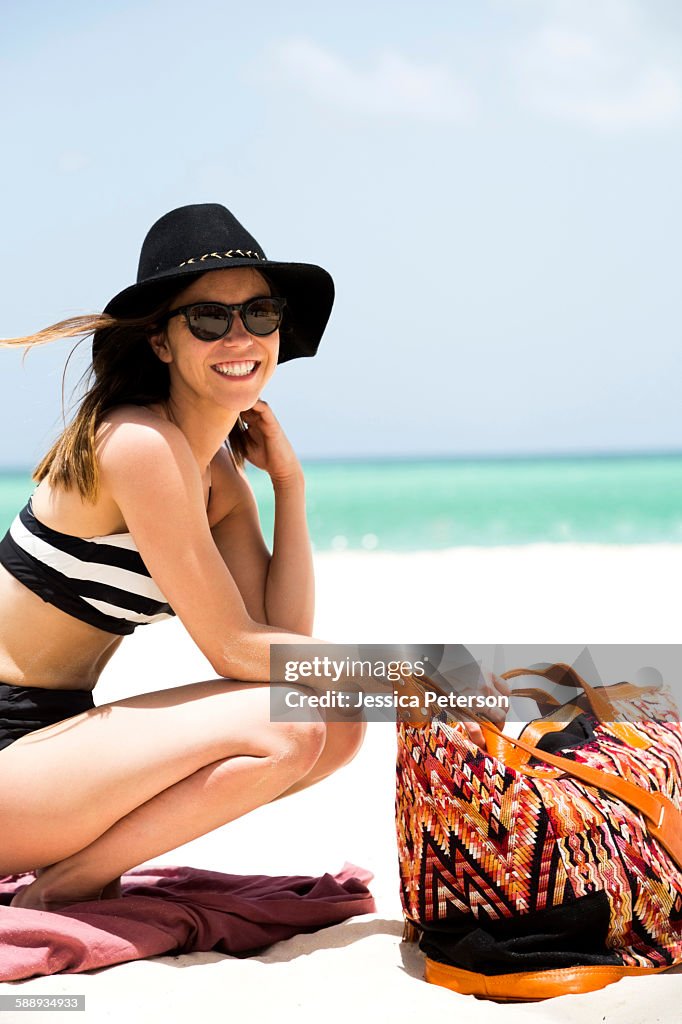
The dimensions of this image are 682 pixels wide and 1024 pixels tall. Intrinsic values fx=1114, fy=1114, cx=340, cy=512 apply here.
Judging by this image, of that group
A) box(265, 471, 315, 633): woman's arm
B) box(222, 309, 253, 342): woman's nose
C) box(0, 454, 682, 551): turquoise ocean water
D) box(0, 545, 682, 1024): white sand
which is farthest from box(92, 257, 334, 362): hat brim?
box(0, 454, 682, 551): turquoise ocean water

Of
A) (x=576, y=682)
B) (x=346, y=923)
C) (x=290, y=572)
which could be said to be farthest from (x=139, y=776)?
(x=576, y=682)

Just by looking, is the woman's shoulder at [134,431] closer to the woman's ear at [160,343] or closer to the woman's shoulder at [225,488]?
the woman's ear at [160,343]

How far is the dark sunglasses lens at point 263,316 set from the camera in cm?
293

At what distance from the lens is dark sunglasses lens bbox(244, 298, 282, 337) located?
293cm

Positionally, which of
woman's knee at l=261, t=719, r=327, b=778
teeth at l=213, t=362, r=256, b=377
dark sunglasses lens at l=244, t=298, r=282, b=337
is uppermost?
dark sunglasses lens at l=244, t=298, r=282, b=337

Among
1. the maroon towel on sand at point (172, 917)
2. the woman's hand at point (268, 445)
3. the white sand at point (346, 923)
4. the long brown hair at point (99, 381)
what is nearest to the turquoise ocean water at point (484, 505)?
the white sand at point (346, 923)

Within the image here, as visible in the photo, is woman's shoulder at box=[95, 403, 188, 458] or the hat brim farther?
the hat brim

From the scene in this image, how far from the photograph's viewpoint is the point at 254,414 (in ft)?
11.1

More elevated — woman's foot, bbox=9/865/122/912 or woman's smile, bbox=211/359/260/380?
woman's smile, bbox=211/359/260/380

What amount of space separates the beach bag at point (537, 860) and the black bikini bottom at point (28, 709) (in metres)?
0.88

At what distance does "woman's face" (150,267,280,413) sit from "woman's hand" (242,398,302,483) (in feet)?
1.13

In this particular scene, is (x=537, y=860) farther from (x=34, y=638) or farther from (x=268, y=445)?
(x=268, y=445)

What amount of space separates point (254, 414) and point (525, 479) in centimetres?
2845

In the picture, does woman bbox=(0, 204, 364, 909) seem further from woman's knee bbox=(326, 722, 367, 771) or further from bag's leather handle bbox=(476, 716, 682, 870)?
bag's leather handle bbox=(476, 716, 682, 870)
